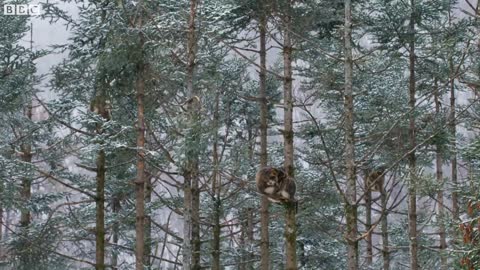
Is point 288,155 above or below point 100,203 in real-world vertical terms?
above

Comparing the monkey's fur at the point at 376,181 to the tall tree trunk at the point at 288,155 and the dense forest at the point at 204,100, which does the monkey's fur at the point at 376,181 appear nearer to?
the dense forest at the point at 204,100

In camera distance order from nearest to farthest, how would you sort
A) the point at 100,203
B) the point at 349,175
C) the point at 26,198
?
the point at 349,175
the point at 100,203
the point at 26,198

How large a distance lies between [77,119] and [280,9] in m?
4.18

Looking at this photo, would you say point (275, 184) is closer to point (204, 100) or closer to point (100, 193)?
point (100, 193)

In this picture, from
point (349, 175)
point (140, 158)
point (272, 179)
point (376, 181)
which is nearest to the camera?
point (376, 181)

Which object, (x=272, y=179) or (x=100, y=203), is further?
(x=100, y=203)

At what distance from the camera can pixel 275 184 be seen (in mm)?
7828

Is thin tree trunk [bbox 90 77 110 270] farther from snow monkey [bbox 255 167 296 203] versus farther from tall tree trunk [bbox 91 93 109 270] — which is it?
snow monkey [bbox 255 167 296 203]

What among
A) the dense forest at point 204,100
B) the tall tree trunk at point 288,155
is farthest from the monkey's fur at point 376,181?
the tall tree trunk at point 288,155

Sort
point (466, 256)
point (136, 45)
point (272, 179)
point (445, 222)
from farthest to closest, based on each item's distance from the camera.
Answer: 1. point (136, 45)
2. point (272, 179)
3. point (445, 222)
4. point (466, 256)

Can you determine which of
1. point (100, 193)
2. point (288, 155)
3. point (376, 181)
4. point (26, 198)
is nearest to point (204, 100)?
point (100, 193)

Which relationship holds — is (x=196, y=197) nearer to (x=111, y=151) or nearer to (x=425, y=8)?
(x=111, y=151)

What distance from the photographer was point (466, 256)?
17.9ft

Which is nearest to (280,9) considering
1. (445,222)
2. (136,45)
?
(136,45)
